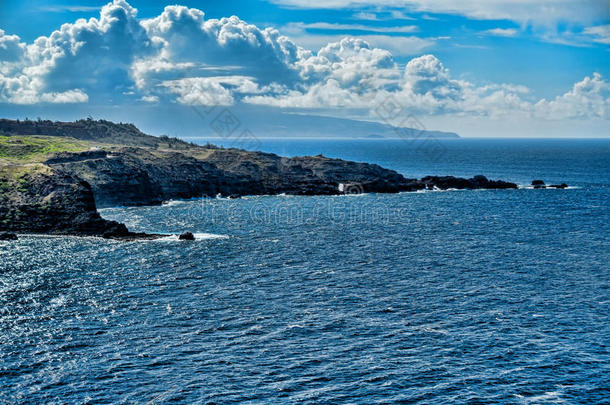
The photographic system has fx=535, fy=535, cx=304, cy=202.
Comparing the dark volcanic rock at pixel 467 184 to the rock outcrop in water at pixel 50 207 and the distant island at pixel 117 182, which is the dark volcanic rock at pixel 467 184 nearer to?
the distant island at pixel 117 182

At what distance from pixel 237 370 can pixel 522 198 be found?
13513 centimetres

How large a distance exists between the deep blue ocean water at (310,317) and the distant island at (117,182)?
1096cm

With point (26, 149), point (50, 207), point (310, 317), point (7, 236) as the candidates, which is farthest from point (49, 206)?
point (310, 317)

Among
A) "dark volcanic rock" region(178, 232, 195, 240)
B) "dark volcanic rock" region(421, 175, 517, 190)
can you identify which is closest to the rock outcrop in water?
"dark volcanic rock" region(178, 232, 195, 240)

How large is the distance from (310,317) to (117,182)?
111 meters

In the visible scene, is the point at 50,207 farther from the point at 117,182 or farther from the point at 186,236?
the point at 117,182

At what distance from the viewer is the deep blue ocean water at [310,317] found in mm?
45281

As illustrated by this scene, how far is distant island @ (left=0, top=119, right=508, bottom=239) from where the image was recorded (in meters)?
110

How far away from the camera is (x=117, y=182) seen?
509ft

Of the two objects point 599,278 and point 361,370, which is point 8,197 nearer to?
point 361,370

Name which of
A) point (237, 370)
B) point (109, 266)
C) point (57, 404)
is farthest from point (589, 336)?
point (109, 266)

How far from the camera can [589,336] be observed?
55094 millimetres

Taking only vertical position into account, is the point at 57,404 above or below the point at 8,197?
below

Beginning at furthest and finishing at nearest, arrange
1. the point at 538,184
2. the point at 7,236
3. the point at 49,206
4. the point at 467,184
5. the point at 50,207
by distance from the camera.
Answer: the point at 538,184, the point at 467,184, the point at 49,206, the point at 50,207, the point at 7,236
